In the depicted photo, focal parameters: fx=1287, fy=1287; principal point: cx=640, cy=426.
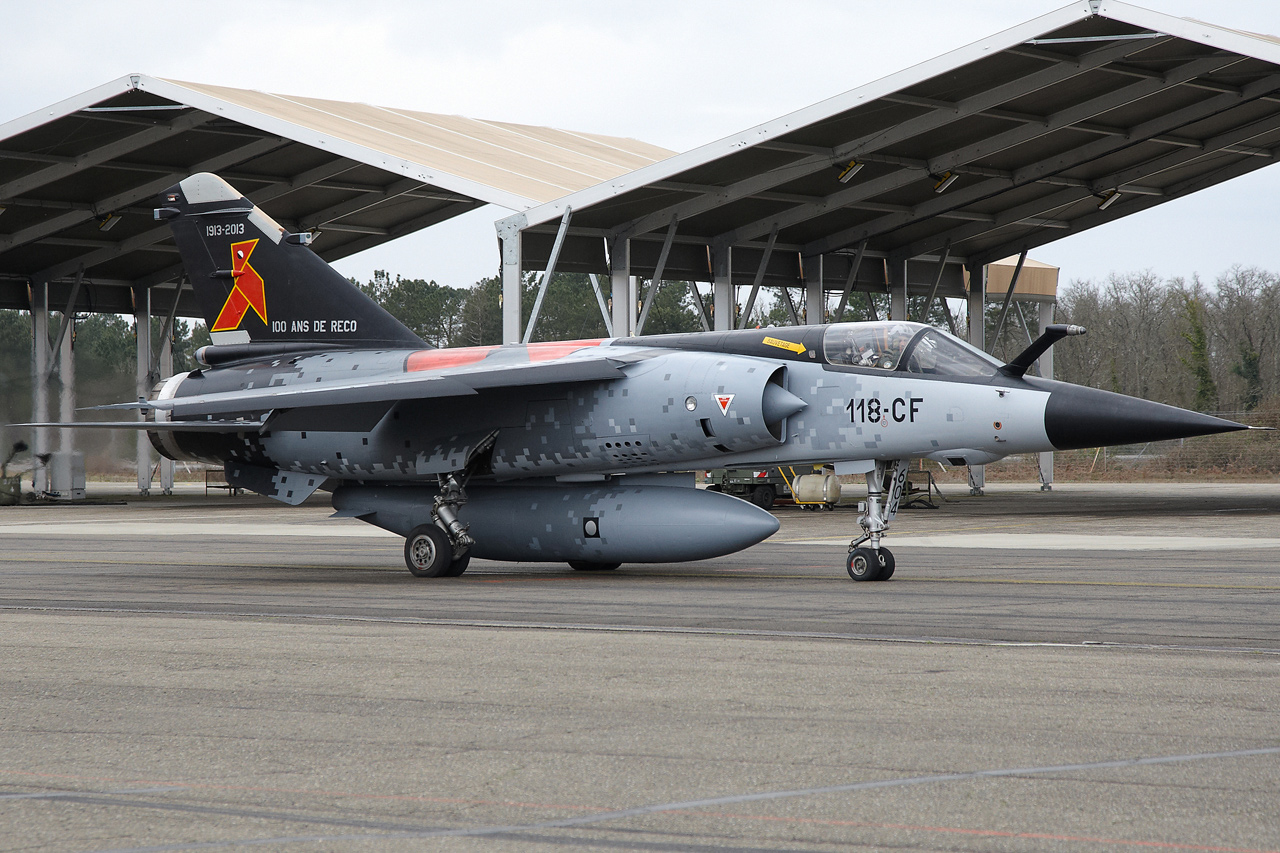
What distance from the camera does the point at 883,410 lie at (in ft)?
42.2

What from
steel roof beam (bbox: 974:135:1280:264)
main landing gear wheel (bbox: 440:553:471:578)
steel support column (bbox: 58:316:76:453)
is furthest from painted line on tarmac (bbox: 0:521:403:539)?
steel roof beam (bbox: 974:135:1280:264)

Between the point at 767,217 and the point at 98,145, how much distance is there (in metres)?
15.4

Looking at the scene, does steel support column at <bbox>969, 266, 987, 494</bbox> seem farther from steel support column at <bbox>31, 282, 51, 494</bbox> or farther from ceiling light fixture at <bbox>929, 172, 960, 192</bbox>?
steel support column at <bbox>31, 282, 51, 494</bbox>

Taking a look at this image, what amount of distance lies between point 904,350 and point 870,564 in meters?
2.20

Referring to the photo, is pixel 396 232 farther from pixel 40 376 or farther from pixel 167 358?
pixel 40 376

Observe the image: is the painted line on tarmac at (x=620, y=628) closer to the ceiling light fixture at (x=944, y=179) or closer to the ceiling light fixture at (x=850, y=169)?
the ceiling light fixture at (x=850, y=169)

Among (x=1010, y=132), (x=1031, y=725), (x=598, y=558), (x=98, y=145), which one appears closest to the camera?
(x=1031, y=725)

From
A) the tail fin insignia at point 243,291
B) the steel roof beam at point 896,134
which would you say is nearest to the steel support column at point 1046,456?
the steel roof beam at point 896,134

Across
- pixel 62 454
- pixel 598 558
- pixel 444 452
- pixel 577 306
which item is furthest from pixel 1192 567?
pixel 577 306

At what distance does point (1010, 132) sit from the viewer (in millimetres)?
26703

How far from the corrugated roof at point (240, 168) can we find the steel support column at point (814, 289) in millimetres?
5313

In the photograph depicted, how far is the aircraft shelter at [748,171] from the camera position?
77.3 feet

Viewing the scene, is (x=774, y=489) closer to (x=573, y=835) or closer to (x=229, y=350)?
(x=229, y=350)

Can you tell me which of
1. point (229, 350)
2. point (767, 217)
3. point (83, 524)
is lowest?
point (83, 524)
